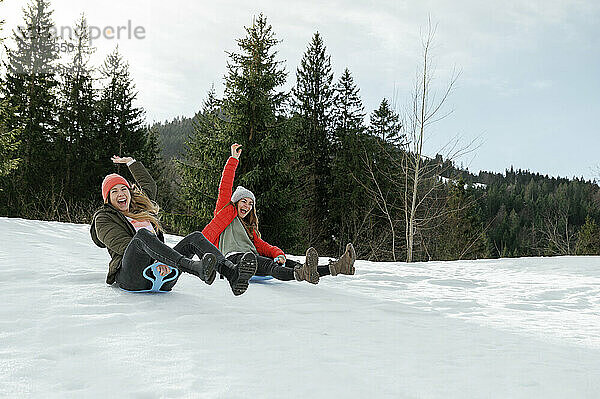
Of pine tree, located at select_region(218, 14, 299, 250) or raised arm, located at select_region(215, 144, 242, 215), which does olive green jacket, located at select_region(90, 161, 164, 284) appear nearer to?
raised arm, located at select_region(215, 144, 242, 215)

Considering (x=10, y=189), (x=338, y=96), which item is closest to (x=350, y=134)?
(x=338, y=96)

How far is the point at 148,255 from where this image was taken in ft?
10.3

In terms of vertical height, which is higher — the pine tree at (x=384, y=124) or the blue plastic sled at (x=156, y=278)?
the pine tree at (x=384, y=124)

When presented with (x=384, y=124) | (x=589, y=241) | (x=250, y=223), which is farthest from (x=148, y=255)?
(x=589, y=241)

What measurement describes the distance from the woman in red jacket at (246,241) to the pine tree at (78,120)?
17.6 m

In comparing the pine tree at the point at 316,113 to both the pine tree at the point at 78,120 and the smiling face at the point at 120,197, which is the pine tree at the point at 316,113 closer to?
the pine tree at the point at 78,120

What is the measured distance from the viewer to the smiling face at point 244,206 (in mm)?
4625

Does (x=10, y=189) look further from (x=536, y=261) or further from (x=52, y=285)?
(x=536, y=261)

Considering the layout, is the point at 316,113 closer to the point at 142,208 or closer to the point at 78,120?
the point at 78,120

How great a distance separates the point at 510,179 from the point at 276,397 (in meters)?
98.5

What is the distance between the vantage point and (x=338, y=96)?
24.6 m

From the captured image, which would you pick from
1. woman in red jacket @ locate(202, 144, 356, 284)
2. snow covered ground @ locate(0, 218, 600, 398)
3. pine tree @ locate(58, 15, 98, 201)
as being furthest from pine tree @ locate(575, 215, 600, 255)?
pine tree @ locate(58, 15, 98, 201)

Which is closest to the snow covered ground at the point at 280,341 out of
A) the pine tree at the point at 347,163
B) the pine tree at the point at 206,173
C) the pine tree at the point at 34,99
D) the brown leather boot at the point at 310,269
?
the brown leather boot at the point at 310,269

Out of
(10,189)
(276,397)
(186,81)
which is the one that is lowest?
(276,397)
